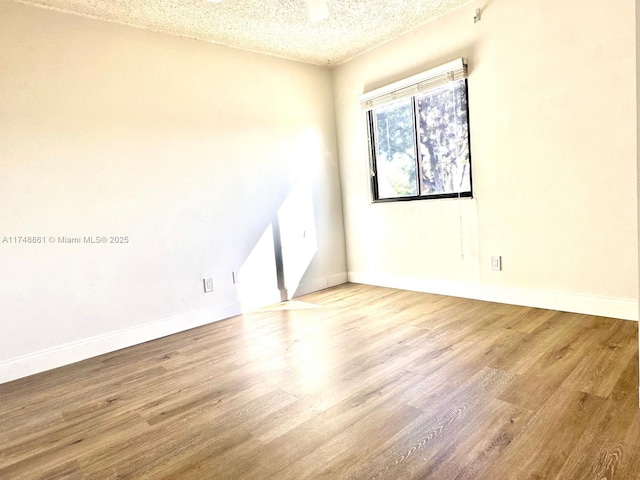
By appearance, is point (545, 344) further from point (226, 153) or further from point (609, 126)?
point (226, 153)

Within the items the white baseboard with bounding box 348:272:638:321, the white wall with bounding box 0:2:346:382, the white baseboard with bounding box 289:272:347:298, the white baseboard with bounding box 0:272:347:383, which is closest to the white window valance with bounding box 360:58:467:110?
the white wall with bounding box 0:2:346:382

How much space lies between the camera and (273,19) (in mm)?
3207

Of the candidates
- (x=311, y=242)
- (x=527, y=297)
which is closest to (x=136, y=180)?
(x=311, y=242)

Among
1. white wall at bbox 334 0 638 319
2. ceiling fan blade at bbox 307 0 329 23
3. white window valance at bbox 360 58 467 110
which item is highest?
ceiling fan blade at bbox 307 0 329 23

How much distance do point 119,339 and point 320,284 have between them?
2.13 metres

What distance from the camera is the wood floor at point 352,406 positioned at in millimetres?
1469

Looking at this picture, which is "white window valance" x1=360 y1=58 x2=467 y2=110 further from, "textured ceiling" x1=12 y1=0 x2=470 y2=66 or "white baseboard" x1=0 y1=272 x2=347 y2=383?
"white baseboard" x1=0 y1=272 x2=347 y2=383

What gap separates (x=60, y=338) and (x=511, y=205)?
3.61 m

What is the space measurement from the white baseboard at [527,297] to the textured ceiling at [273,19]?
7.98 ft

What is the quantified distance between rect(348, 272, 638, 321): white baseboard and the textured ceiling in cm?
243

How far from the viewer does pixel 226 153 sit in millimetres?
3652

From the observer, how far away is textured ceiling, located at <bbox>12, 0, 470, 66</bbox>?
288cm

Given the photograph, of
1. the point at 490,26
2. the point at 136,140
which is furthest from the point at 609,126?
the point at 136,140

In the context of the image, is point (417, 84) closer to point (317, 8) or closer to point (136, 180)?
point (317, 8)
